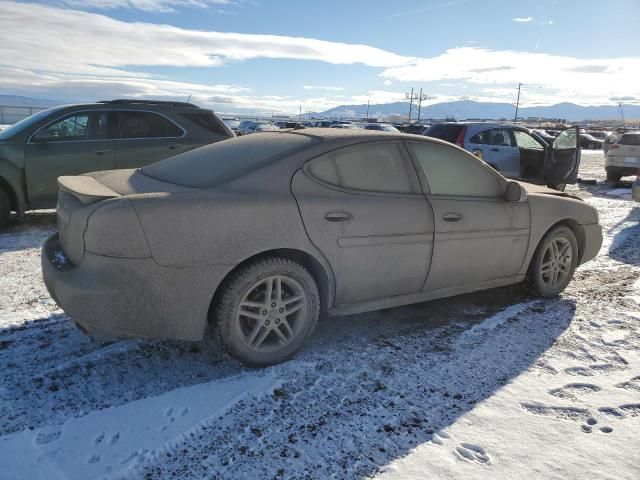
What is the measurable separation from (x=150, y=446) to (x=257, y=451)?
0.51 metres

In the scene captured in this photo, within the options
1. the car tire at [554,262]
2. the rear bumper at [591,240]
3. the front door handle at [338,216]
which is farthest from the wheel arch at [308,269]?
the rear bumper at [591,240]

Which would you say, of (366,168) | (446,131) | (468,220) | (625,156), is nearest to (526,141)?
(446,131)

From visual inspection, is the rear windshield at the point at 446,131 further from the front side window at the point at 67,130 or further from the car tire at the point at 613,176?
the front side window at the point at 67,130

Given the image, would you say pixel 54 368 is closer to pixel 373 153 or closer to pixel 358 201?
pixel 358 201

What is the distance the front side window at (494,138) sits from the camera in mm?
10344

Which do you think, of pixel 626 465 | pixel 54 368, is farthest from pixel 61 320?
pixel 626 465

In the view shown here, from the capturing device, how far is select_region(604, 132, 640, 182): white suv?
13406 mm

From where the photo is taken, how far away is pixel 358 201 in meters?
3.35

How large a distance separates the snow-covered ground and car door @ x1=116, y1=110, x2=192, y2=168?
3427 mm

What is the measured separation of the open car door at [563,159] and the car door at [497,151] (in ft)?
2.07

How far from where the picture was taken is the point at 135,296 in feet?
8.96

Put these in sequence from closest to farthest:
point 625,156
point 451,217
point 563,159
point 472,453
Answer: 1. point 472,453
2. point 451,217
3. point 563,159
4. point 625,156

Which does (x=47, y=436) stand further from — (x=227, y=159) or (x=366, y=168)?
(x=366, y=168)

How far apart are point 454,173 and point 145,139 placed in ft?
A: 16.4
